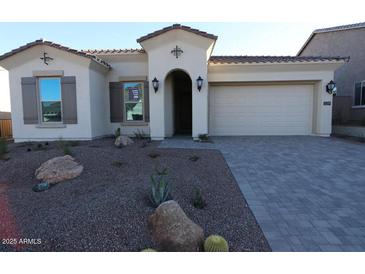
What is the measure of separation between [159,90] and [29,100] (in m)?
5.49

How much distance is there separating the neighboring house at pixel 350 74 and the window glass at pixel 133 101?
1196 centimetres

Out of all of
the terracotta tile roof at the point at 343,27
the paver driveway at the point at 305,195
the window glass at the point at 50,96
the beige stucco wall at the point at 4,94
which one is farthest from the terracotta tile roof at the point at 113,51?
the terracotta tile roof at the point at 343,27

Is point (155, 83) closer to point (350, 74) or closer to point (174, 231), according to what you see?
point (174, 231)

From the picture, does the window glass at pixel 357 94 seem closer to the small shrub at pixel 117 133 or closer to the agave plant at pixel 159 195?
the small shrub at pixel 117 133

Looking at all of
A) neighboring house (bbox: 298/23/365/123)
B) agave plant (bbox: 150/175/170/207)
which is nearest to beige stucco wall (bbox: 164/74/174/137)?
agave plant (bbox: 150/175/170/207)

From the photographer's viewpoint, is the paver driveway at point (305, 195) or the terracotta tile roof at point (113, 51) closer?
the paver driveway at point (305, 195)

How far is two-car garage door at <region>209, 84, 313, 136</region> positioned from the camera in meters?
10.9

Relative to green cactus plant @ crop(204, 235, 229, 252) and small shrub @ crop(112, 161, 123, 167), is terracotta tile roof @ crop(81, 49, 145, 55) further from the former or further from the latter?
green cactus plant @ crop(204, 235, 229, 252)

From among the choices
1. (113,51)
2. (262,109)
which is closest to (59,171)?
(113,51)

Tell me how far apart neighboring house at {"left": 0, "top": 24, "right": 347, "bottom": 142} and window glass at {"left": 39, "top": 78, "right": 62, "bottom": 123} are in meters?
0.04

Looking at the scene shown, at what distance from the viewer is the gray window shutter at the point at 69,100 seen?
893 cm

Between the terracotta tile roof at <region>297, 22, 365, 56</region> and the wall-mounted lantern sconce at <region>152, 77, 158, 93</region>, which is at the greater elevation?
the terracotta tile roof at <region>297, 22, 365, 56</region>
